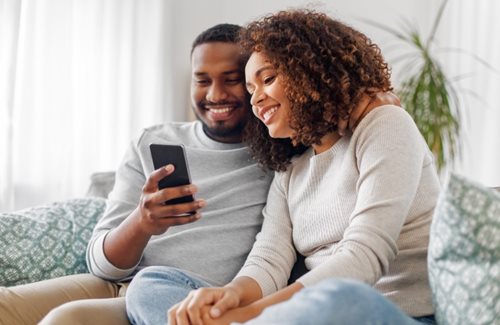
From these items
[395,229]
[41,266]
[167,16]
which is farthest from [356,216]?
[167,16]

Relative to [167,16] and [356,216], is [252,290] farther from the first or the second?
[167,16]

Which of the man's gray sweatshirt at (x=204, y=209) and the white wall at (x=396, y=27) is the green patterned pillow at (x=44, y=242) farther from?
the white wall at (x=396, y=27)

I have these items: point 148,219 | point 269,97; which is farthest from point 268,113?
point 148,219

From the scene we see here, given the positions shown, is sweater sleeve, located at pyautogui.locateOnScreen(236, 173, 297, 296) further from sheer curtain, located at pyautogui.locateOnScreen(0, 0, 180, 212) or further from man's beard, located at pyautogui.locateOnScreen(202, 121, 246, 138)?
sheer curtain, located at pyautogui.locateOnScreen(0, 0, 180, 212)

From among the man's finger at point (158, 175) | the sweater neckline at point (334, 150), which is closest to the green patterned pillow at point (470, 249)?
the sweater neckline at point (334, 150)

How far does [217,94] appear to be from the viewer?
193 centimetres

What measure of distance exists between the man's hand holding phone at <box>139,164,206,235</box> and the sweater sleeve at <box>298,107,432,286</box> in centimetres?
37

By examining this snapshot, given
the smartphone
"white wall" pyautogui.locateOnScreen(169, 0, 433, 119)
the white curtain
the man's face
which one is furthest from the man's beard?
the white curtain

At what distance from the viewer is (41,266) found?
1958 millimetres

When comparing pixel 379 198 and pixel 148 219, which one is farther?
pixel 148 219

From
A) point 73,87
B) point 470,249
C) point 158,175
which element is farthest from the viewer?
point 73,87

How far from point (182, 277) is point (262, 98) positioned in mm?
446

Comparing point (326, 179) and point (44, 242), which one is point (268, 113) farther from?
point (44, 242)

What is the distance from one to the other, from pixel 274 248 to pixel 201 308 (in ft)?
1.26
